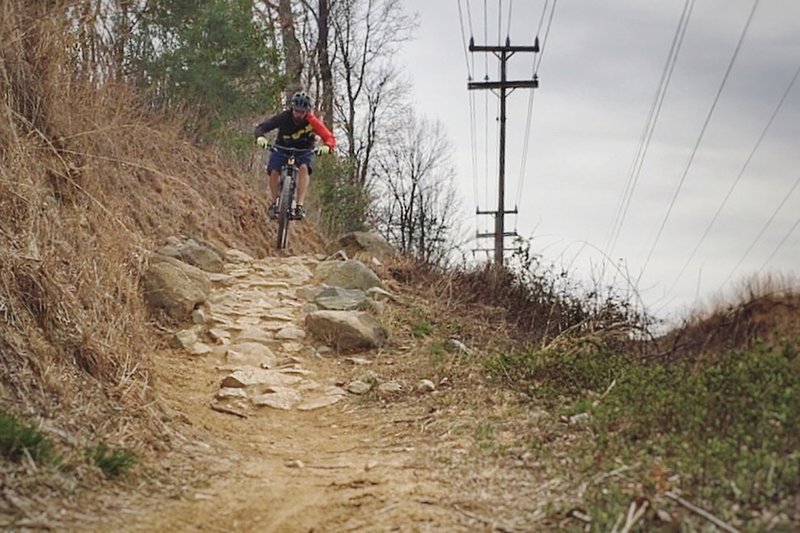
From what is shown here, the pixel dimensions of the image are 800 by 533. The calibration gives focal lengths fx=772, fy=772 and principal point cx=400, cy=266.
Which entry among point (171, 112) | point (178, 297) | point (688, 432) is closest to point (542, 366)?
point (688, 432)

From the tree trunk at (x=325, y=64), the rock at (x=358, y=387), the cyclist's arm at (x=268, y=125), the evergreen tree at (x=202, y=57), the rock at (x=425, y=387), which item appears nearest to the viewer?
the rock at (x=425, y=387)

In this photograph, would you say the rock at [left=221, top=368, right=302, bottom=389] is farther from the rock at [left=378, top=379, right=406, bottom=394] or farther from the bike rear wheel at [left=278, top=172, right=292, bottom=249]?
the bike rear wheel at [left=278, top=172, right=292, bottom=249]

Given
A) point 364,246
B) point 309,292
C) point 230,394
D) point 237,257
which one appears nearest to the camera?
point 230,394

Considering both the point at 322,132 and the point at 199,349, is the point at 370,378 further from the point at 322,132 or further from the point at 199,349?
the point at 322,132

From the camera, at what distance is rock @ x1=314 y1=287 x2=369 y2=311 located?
27.8ft

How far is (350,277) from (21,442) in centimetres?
650

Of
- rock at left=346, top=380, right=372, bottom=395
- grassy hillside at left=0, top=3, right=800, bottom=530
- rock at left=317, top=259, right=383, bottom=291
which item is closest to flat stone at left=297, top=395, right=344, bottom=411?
rock at left=346, top=380, right=372, bottom=395

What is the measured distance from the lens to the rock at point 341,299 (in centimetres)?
846

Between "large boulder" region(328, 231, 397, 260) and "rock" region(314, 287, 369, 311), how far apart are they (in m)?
2.70

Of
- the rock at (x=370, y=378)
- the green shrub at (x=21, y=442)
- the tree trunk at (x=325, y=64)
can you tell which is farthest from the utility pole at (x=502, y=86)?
the green shrub at (x=21, y=442)

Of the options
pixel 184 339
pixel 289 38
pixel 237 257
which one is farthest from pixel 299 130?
pixel 289 38

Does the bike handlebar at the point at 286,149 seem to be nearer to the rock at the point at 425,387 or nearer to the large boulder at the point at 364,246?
the large boulder at the point at 364,246

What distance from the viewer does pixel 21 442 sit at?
3.07 m

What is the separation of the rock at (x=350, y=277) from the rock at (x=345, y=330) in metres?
1.61
